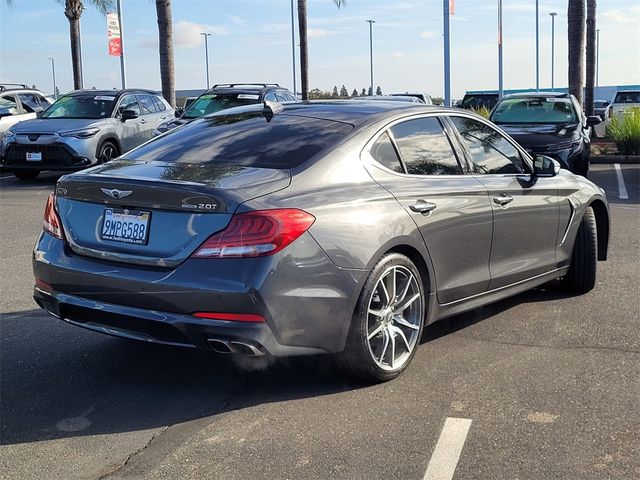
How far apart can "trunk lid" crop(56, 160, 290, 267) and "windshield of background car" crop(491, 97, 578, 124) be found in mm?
11342

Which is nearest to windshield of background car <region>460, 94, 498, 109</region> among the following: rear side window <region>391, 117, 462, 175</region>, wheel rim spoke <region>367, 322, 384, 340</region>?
rear side window <region>391, 117, 462, 175</region>

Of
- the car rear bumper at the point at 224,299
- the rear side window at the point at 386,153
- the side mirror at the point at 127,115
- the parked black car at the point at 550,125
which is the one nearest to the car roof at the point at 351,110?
the rear side window at the point at 386,153

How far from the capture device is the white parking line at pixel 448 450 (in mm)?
3543

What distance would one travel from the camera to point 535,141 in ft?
43.3

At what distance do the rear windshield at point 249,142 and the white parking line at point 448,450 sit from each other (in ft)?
5.29

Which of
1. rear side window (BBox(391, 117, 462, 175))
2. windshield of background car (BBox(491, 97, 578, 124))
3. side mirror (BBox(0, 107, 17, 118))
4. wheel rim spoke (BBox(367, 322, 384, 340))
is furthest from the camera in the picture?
side mirror (BBox(0, 107, 17, 118))

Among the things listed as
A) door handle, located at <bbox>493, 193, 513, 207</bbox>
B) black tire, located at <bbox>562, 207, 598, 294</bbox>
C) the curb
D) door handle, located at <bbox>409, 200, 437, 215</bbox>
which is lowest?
the curb

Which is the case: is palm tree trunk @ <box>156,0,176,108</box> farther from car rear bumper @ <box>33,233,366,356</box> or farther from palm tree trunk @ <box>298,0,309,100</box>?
car rear bumper @ <box>33,233,366,356</box>

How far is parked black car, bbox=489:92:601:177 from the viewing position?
518 inches

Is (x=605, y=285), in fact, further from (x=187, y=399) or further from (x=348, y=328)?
(x=187, y=399)

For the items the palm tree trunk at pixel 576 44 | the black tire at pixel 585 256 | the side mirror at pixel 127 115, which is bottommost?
the black tire at pixel 585 256

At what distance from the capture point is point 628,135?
19.1 meters

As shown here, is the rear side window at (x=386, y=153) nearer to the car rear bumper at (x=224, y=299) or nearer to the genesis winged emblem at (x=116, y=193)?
the car rear bumper at (x=224, y=299)

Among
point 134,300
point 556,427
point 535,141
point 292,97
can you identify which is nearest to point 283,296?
point 134,300
